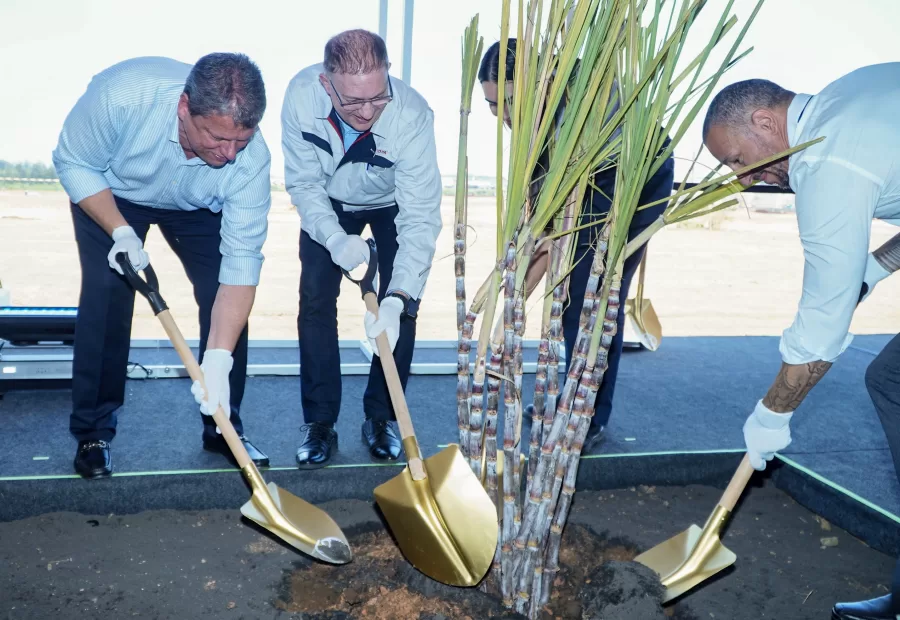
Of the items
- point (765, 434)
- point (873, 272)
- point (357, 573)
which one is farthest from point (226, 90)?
point (873, 272)

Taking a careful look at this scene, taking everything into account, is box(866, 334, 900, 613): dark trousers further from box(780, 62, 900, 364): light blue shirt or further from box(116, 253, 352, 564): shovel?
box(116, 253, 352, 564): shovel

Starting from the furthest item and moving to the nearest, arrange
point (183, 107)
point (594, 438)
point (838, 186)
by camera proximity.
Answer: point (594, 438) < point (183, 107) < point (838, 186)

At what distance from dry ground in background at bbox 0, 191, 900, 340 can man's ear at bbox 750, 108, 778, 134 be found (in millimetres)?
2048

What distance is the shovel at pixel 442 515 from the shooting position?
1400 mm

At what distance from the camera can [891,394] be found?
1502 mm

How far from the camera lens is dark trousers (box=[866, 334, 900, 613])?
1.50 metres

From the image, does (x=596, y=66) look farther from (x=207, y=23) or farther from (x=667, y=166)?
(x=207, y=23)

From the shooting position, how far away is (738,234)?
1143cm

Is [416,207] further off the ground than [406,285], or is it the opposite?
[416,207]

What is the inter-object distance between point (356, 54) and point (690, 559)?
4.32 feet

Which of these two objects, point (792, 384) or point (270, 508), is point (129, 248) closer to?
point (270, 508)

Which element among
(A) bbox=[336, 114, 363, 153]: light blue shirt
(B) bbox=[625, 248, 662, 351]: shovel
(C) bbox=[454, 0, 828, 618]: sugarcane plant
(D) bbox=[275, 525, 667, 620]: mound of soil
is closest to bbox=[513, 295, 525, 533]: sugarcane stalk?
(C) bbox=[454, 0, 828, 618]: sugarcane plant

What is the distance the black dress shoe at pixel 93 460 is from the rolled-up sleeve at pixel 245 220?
1.89ft

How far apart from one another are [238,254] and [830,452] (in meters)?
2.11
